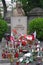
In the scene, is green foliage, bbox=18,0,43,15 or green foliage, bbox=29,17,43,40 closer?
green foliage, bbox=29,17,43,40

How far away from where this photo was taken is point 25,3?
1944 centimetres

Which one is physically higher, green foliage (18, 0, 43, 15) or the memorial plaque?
the memorial plaque

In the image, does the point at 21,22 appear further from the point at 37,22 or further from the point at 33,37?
the point at 33,37

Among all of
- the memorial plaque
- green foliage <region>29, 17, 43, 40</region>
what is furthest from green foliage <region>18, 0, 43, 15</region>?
the memorial plaque

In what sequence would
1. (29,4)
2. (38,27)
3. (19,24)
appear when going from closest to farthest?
(19,24) → (38,27) → (29,4)

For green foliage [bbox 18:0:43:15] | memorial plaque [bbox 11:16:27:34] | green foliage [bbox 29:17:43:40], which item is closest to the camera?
memorial plaque [bbox 11:16:27:34]

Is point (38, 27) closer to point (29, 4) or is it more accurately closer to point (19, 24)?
point (19, 24)

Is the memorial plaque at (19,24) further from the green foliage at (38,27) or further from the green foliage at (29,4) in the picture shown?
the green foliage at (29,4)

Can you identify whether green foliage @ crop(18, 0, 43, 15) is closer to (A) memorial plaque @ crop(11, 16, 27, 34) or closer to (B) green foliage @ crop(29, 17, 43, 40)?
(B) green foliage @ crop(29, 17, 43, 40)

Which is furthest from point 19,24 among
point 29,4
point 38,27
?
point 29,4

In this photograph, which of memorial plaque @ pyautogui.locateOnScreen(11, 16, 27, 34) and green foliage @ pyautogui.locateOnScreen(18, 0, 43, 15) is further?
green foliage @ pyautogui.locateOnScreen(18, 0, 43, 15)

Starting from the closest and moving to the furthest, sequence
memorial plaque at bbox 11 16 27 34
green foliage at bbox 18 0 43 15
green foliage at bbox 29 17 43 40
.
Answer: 1. memorial plaque at bbox 11 16 27 34
2. green foliage at bbox 29 17 43 40
3. green foliage at bbox 18 0 43 15

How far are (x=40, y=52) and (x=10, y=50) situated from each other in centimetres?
81

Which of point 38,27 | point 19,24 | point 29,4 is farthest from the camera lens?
point 29,4
